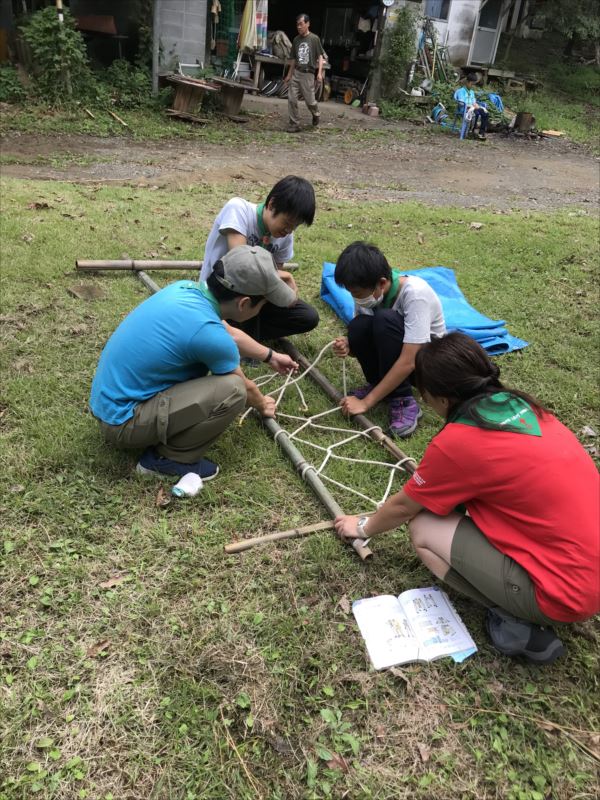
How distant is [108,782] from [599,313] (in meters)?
5.18

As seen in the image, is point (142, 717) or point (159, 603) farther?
point (159, 603)

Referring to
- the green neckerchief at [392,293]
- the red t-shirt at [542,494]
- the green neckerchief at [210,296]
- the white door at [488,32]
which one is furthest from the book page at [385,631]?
the white door at [488,32]

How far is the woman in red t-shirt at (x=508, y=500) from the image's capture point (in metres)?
2.02

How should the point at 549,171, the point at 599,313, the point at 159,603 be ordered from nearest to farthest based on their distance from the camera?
the point at 159,603, the point at 599,313, the point at 549,171

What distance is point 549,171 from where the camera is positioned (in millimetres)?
11891

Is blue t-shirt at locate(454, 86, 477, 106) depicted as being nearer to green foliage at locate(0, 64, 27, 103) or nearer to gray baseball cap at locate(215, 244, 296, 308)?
green foliage at locate(0, 64, 27, 103)

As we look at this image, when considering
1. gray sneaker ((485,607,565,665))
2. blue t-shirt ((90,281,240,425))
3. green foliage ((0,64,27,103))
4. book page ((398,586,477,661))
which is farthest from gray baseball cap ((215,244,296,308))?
green foliage ((0,64,27,103))

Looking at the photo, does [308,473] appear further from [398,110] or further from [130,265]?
[398,110]

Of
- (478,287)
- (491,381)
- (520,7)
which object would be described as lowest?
(478,287)

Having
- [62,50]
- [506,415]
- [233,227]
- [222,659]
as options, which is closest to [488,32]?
[62,50]

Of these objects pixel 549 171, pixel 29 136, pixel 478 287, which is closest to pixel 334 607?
pixel 478 287

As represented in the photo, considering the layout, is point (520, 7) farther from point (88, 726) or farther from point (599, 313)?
point (88, 726)

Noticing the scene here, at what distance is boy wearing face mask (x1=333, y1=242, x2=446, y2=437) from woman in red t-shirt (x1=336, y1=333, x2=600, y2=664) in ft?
3.80

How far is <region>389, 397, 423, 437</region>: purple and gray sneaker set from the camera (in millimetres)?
3619
